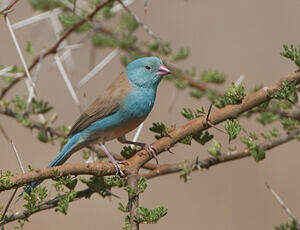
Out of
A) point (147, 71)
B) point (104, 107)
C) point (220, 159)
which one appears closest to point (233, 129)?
point (220, 159)

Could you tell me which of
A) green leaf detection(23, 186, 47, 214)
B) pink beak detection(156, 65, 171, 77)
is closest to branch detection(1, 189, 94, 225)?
green leaf detection(23, 186, 47, 214)

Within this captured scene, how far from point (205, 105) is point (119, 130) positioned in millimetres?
4484

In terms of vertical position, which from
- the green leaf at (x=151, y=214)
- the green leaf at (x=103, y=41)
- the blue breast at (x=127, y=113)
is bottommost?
the green leaf at (x=151, y=214)

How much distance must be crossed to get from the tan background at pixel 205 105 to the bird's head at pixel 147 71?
2278 mm

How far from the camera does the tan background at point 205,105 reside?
23.5ft

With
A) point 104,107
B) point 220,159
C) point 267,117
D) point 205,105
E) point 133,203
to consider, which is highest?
point 205,105

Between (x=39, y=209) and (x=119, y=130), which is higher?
(x=119, y=130)

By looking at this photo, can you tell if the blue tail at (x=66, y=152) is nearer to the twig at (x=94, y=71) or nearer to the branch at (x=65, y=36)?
the twig at (x=94, y=71)

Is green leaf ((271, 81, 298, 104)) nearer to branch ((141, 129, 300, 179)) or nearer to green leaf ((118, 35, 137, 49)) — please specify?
branch ((141, 129, 300, 179))

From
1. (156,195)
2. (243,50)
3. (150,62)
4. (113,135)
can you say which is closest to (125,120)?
(113,135)

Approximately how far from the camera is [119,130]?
445 cm

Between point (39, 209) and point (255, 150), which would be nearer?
point (39, 209)

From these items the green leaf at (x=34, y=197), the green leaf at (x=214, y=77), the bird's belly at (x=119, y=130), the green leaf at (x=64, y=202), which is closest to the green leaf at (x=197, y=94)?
the green leaf at (x=214, y=77)

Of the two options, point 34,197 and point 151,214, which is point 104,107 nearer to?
point 34,197
